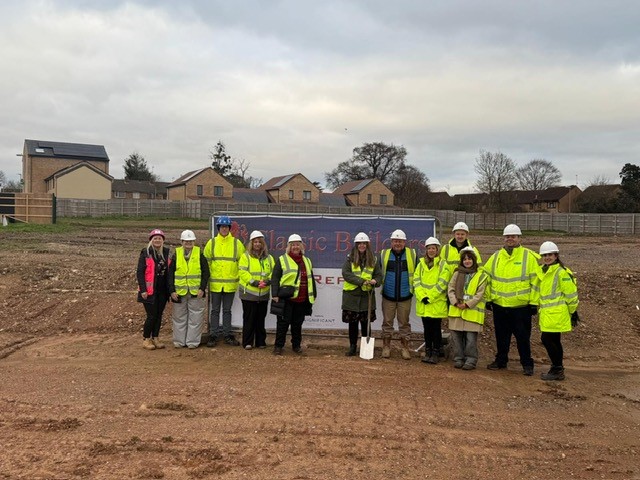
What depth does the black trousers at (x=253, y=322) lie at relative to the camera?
841 centimetres

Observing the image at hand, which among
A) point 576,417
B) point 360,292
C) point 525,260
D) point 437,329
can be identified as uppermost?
point 525,260

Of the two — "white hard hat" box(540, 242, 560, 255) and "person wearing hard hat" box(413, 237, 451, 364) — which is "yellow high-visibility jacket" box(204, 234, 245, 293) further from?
"white hard hat" box(540, 242, 560, 255)

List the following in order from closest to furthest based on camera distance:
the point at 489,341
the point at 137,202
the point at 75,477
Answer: the point at 75,477 → the point at 489,341 → the point at 137,202

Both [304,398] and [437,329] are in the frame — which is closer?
[304,398]

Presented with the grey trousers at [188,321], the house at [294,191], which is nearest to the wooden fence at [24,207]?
the grey trousers at [188,321]

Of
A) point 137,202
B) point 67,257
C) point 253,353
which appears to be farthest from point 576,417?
point 137,202

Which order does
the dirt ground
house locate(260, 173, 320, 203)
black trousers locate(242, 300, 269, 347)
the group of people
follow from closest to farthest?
the dirt ground < the group of people < black trousers locate(242, 300, 269, 347) < house locate(260, 173, 320, 203)

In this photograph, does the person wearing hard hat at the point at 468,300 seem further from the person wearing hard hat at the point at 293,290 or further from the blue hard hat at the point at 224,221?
the blue hard hat at the point at 224,221

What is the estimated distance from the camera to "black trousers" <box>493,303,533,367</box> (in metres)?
7.57

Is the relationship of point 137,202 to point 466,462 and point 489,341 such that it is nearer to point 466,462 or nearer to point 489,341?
point 489,341

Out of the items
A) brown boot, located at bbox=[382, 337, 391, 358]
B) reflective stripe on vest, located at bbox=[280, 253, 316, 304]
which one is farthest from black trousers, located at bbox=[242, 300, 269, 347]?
brown boot, located at bbox=[382, 337, 391, 358]

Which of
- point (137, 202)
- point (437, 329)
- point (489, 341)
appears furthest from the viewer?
point (137, 202)

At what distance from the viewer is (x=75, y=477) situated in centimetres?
425

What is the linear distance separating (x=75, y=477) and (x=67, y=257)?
12559mm
